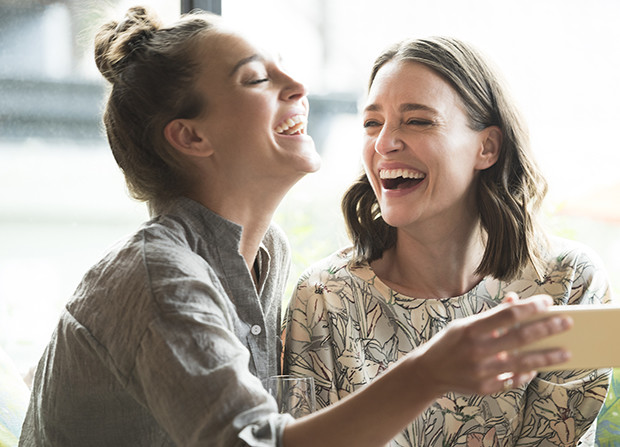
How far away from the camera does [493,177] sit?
1821 millimetres

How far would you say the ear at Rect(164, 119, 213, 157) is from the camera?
147 centimetres

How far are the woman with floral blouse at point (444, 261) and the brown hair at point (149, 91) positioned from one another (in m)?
0.43

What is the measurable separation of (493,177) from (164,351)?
103cm

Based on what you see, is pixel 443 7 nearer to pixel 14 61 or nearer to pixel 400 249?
pixel 400 249

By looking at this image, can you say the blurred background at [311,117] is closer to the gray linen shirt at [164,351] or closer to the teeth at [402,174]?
the teeth at [402,174]

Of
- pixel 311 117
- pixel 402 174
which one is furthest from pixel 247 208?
pixel 311 117

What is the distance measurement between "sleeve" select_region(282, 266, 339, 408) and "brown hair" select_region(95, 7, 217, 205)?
38cm

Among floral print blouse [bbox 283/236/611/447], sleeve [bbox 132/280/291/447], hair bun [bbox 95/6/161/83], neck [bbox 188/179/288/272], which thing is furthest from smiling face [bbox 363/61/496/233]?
sleeve [bbox 132/280/291/447]

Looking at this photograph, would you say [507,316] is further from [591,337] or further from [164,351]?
[164,351]

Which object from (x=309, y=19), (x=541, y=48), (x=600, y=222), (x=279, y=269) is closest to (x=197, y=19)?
(x=279, y=269)

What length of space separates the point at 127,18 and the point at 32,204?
89 cm

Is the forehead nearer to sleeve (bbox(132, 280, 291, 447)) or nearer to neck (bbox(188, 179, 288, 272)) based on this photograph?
neck (bbox(188, 179, 288, 272))

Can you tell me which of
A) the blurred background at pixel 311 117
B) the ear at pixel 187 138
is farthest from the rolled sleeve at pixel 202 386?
the blurred background at pixel 311 117

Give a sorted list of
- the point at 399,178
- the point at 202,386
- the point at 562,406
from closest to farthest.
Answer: the point at 202,386, the point at 562,406, the point at 399,178
